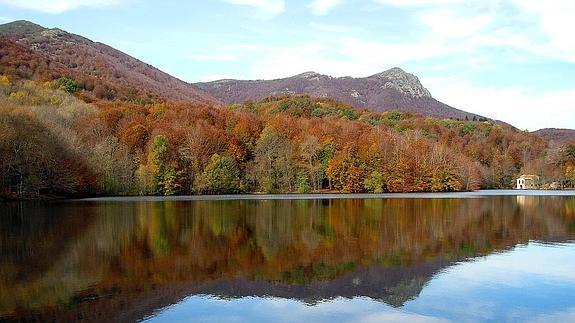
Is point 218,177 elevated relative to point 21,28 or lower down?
lower down

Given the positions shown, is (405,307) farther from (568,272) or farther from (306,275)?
(568,272)

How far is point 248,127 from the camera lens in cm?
8675

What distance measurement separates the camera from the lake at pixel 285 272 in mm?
12730

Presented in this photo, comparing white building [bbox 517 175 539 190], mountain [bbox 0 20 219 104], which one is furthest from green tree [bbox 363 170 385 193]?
mountain [bbox 0 20 219 104]

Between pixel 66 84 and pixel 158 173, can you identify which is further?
pixel 66 84

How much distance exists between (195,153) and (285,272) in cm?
5820

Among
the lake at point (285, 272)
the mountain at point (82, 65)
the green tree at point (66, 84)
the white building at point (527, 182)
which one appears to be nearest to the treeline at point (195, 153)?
the green tree at point (66, 84)

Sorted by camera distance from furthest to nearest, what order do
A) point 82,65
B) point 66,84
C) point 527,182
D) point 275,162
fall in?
point 82,65, point 527,182, point 66,84, point 275,162

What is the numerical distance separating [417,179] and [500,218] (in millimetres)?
49484

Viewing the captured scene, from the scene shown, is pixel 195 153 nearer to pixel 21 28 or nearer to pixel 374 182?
pixel 374 182

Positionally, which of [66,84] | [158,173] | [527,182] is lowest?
[527,182]

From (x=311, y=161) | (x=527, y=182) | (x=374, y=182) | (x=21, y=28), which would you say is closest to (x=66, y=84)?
(x=311, y=161)

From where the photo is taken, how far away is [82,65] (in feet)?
482

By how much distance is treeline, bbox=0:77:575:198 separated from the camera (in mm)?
54819
